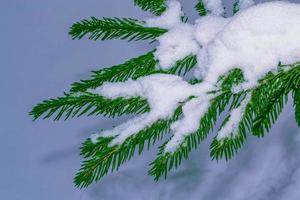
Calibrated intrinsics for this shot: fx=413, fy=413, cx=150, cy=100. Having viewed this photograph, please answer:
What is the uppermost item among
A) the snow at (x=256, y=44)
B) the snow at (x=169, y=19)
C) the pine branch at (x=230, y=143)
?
the snow at (x=169, y=19)

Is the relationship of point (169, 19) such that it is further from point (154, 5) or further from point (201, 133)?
point (201, 133)

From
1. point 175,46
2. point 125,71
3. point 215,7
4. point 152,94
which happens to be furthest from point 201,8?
point 152,94

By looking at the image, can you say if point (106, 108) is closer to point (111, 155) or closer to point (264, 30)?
point (111, 155)

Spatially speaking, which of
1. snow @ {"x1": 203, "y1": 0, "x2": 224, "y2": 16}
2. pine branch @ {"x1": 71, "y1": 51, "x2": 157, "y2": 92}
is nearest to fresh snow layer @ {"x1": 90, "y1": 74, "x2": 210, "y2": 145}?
pine branch @ {"x1": 71, "y1": 51, "x2": 157, "y2": 92}

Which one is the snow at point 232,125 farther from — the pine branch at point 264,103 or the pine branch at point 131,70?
the pine branch at point 131,70

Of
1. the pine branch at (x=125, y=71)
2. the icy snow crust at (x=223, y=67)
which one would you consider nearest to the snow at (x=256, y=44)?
the icy snow crust at (x=223, y=67)

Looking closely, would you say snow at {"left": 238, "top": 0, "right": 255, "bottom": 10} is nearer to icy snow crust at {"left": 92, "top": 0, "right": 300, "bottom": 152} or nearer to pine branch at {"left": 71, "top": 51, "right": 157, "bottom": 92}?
icy snow crust at {"left": 92, "top": 0, "right": 300, "bottom": 152}

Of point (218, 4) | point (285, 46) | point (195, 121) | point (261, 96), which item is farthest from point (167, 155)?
point (218, 4)
